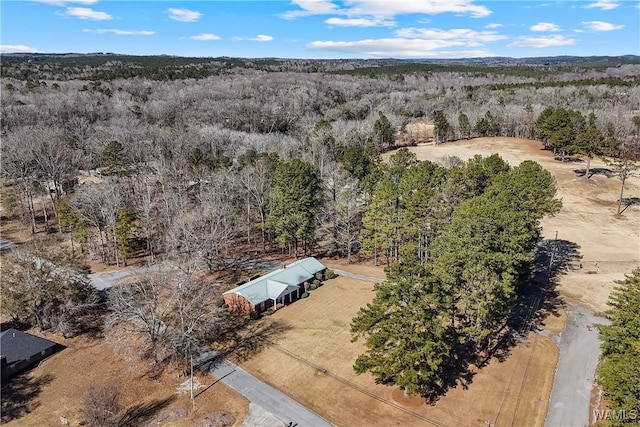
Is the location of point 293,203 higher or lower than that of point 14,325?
higher

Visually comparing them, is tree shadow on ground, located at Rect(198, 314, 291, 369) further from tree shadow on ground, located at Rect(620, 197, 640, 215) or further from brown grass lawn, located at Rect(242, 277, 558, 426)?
→ tree shadow on ground, located at Rect(620, 197, 640, 215)

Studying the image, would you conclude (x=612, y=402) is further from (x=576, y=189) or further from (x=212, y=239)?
(x=576, y=189)

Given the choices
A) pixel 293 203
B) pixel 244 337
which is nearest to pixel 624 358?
pixel 244 337

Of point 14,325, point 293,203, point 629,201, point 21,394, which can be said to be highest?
point 293,203

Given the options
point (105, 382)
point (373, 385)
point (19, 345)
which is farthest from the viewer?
point (19, 345)

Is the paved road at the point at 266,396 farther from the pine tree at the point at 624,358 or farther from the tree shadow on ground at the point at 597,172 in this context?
the tree shadow on ground at the point at 597,172

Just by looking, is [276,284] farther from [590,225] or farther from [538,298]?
[590,225]

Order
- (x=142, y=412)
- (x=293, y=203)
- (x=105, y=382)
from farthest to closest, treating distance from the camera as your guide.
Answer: (x=293, y=203), (x=105, y=382), (x=142, y=412)
